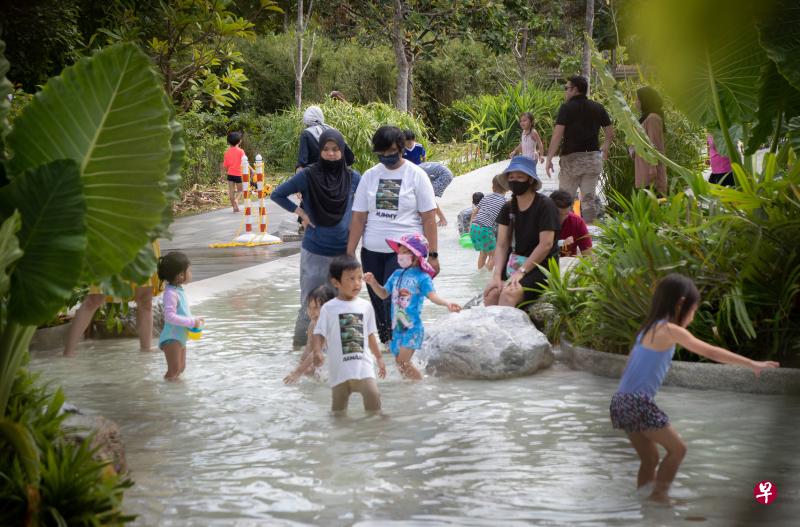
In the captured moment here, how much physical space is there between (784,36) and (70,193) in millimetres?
5727

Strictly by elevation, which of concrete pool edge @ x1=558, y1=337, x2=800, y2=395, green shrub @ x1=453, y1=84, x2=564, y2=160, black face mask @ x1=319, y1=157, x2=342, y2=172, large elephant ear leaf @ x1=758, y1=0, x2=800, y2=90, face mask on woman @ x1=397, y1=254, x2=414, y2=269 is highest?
green shrub @ x1=453, y1=84, x2=564, y2=160

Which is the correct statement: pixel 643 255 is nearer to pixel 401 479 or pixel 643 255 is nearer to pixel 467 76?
pixel 401 479

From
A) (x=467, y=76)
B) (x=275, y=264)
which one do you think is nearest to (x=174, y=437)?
(x=275, y=264)

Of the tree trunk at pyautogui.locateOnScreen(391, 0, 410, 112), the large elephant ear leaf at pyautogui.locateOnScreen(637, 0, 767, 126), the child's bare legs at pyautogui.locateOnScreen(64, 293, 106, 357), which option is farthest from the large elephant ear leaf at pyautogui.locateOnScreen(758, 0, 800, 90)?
the tree trunk at pyautogui.locateOnScreen(391, 0, 410, 112)

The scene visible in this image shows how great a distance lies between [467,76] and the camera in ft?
138

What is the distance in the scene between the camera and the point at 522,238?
9.93m

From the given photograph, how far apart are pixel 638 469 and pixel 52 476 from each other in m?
3.15

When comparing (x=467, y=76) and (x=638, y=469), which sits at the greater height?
(x=467, y=76)

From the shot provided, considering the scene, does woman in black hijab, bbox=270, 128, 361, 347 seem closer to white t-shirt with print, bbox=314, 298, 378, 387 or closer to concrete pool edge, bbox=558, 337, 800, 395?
white t-shirt with print, bbox=314, 298, 378, 387

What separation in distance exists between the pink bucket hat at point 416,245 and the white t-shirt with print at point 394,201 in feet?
0.66

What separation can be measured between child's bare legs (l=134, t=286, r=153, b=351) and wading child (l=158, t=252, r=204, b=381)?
130 cm

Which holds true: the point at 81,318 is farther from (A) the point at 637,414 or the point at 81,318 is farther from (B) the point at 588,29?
(B) the point at 588,29

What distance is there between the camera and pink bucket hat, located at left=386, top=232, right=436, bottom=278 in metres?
8.79

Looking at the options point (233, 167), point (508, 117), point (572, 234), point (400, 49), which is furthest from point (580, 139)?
point (508, 117)
